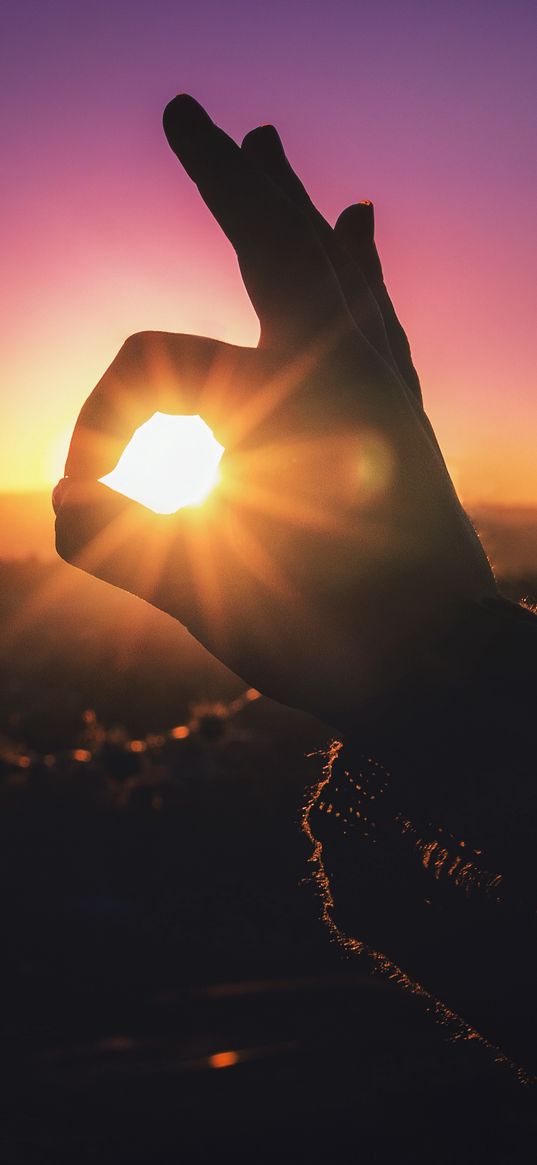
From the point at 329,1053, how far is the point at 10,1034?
2.25 m

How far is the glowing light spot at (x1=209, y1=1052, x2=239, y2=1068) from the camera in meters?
4.56

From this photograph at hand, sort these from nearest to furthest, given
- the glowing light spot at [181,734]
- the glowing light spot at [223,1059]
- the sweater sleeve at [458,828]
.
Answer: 1. the sweater sleeve at [458,828]
2. the glowing light spot at [223,1059]
3. the glowing light spot at [181,734]

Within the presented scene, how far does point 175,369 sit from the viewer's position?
1264 mm

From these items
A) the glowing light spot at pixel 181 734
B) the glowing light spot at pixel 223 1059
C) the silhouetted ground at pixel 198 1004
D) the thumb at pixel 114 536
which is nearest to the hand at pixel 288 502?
the thumb at pixel 114 536

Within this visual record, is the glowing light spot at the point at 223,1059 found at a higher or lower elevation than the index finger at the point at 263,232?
lower

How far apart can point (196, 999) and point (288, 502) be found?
5488 mm

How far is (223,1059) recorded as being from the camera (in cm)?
465

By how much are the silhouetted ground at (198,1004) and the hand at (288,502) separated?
18.1 inches

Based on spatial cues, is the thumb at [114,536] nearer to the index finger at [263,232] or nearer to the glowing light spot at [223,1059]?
the index finger at [263,232]

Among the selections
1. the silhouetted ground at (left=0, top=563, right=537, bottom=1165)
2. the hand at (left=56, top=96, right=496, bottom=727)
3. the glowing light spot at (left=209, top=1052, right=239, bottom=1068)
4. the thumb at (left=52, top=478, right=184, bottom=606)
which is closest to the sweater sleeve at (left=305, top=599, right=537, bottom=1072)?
the hand at (left=56, top=96, right=496, bottom=727)

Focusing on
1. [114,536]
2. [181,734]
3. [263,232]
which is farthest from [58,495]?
[181,734]

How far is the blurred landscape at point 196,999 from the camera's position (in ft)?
12.3

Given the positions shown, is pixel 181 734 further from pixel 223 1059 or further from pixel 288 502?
pixel 288 502

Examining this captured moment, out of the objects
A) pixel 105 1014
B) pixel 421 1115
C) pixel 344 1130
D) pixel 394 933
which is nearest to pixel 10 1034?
pixel 105 1014
